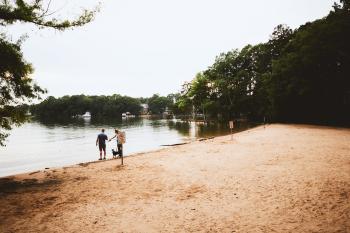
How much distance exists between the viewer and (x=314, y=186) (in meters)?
9.27

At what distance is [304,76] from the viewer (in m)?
42.1

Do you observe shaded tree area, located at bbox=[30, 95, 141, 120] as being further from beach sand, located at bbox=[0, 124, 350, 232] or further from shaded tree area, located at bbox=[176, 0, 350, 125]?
beach sand, located at bbox=[0, 124, 350, 232]

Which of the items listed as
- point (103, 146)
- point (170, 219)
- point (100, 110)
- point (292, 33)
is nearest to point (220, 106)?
point (292, 33)

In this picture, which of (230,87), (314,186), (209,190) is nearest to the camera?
(314,186)

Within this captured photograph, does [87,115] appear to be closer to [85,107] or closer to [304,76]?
[85,107]

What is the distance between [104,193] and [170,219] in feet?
13.1

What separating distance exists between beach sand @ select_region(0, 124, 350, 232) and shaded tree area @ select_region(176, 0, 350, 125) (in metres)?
28.5

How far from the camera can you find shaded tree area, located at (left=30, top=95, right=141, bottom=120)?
6954 inches

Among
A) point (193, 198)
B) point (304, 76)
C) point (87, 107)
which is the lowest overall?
point (193, 198)

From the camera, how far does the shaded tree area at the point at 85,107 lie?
176625 millimetres

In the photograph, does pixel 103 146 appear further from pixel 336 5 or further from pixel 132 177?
pixel 336 5

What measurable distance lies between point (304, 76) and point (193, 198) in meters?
39.3

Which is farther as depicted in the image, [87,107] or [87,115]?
[87,115]

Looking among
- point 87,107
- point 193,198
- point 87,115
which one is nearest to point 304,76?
point 193,198
